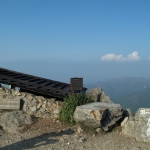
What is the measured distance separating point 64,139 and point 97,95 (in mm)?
3822

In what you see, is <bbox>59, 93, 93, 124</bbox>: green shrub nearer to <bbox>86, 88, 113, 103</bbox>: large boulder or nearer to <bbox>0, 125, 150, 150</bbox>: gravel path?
<bbox>86, 88, 113, 103</bbox>: large boulder

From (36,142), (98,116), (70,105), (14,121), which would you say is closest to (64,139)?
(36,142)

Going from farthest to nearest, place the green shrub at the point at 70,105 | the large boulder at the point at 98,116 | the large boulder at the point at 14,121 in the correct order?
the green shrub at the point at 70,105, the large boulder at the point at 14,121, the large boulder at the point at 98,116

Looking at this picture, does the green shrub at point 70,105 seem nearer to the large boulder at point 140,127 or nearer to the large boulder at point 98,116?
the large boulder at point 98,116

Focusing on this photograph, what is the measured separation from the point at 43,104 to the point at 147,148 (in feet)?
16.6

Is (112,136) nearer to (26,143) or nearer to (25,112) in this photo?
(26,143)

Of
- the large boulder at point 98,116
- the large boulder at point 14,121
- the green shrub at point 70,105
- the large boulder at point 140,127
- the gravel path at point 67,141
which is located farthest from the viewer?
the green shrub at point 70,105

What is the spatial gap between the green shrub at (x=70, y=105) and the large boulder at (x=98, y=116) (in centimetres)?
70

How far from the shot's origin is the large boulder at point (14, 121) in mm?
8516

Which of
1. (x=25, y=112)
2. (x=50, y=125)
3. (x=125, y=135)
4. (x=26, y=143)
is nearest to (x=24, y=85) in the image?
(x=25, y=112)

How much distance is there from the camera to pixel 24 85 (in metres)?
10.3

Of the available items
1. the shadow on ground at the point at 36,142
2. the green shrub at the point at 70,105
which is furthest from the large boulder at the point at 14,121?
the green shrub at the point at 70,105

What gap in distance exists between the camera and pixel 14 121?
8.93 m

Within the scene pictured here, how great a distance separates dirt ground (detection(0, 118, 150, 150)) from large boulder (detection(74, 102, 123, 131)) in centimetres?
29
